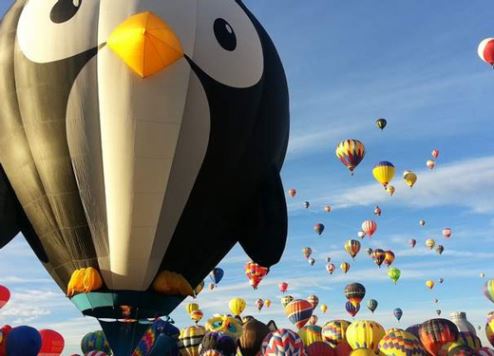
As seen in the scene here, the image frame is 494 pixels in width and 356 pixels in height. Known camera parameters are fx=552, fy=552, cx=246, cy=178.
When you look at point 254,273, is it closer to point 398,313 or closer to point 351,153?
point 351,153

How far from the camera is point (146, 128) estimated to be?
1002 cm

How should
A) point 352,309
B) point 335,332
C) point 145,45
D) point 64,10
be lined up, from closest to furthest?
1. point 145,45
2. point 64,10
3. point 335,332
4. point 352,309

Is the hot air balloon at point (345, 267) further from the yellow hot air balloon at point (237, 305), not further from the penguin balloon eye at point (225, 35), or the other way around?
the penguin balloon eye at point (225, 35)

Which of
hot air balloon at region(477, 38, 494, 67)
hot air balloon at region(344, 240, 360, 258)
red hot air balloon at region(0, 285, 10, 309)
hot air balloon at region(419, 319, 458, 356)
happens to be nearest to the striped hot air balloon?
hot air balloon at region(419, 319, 458, 356)

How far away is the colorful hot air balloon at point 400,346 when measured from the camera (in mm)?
18234

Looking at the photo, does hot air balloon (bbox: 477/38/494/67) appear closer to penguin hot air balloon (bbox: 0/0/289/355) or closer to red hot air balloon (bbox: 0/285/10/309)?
penguin hot air balloon (bbox: 0/0/289/355)

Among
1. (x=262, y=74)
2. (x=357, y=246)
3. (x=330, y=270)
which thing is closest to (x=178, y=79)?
(x=262, y=74)

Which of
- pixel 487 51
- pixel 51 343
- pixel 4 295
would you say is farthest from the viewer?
pixel 487 51

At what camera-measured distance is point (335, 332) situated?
82.5 feet

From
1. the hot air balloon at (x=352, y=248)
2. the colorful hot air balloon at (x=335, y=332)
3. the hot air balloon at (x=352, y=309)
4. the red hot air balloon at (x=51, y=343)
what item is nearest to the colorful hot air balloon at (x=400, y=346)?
the colorful hot air balloon at (x=335, y=332)

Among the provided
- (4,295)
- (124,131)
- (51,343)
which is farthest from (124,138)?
(4,295)

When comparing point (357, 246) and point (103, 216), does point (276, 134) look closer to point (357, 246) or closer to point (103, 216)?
point (103, 216)

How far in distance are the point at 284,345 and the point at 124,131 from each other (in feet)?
32.4

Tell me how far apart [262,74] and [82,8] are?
371 cm
